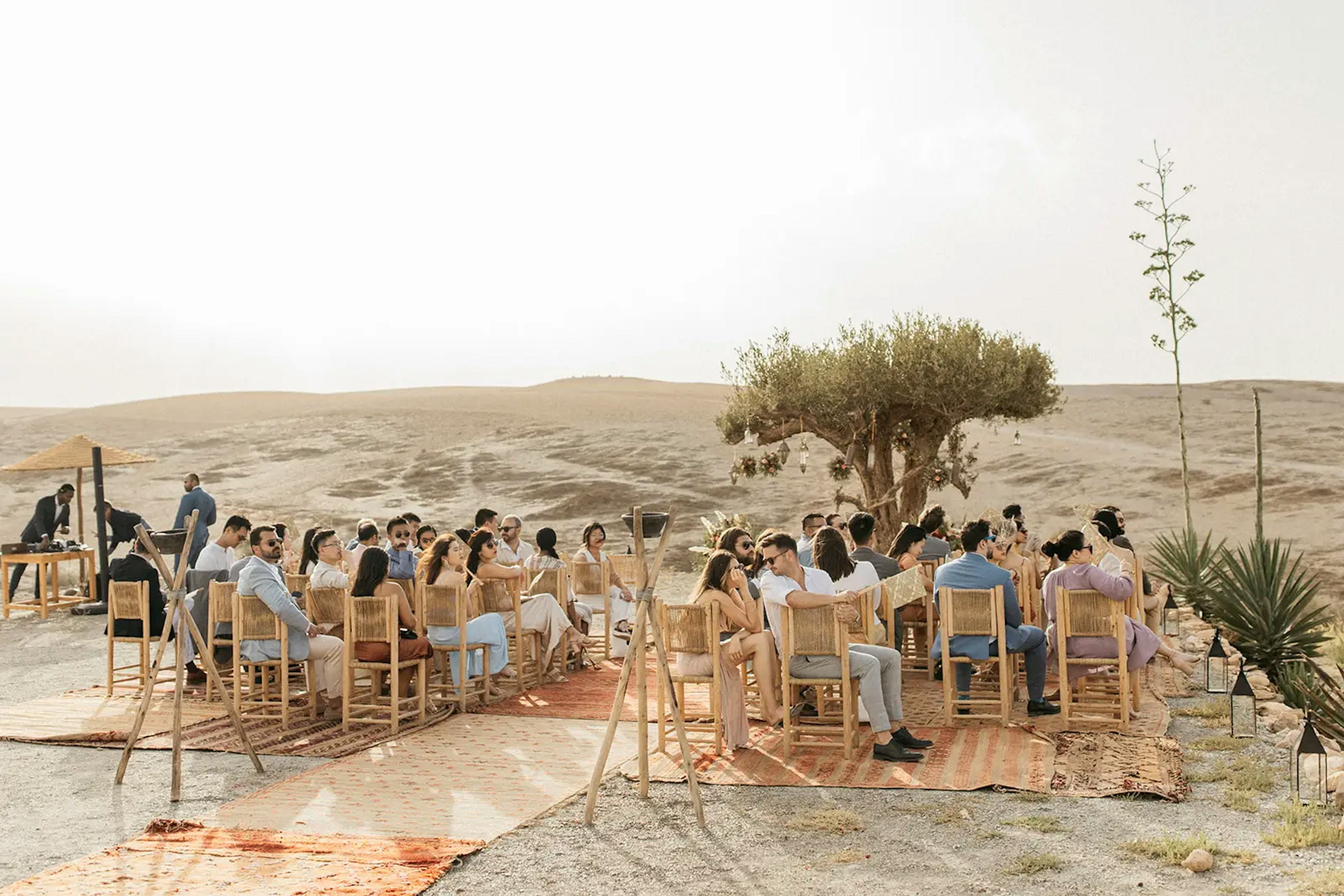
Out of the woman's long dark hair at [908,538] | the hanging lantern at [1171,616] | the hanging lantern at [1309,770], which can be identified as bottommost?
the hanging lantern at [1171,616]

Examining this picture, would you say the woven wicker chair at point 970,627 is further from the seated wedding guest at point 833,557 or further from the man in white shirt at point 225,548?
the man in white shirt at point 225,548

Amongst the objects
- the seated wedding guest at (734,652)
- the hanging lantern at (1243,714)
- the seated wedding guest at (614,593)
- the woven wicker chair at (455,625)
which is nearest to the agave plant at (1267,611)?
the hanging lantern at (1243,714)

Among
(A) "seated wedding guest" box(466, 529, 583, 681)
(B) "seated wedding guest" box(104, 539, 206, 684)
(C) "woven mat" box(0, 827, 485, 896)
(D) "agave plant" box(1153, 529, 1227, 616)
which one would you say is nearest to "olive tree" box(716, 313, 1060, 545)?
(D) "agave plant" box(1153, 529, 1227, 616)

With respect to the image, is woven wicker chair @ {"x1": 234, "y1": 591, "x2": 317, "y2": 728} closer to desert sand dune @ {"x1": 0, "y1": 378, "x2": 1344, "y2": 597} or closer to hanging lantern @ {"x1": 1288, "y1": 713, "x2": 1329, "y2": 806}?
hanging lantern @ {"x1": 1288, "y1": 713, "x2": 1329, "y2": 806}

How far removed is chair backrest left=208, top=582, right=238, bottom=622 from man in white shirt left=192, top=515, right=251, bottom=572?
0.78m

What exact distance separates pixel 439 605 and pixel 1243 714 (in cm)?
585

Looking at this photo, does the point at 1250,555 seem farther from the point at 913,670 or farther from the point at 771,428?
the point at 771,428

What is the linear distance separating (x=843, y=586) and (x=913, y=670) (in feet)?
7.97

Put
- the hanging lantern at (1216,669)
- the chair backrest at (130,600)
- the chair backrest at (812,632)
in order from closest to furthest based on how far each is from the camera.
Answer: the chair backrest at (812,632), the hanging lantern at (1216,669), the chair backrest at (130,600)

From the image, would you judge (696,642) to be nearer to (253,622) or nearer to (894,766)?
(894,766)

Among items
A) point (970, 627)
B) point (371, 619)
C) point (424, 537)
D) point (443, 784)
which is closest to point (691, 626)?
point (443, 784)

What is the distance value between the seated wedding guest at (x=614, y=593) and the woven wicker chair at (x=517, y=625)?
51.6 inches

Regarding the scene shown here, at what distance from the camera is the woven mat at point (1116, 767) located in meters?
6.82

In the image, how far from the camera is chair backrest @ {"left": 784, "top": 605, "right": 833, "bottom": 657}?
795cm
